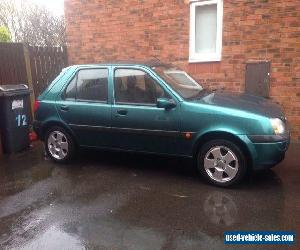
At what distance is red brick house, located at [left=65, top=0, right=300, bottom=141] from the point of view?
6906 mm

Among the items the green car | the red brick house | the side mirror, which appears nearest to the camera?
the green car

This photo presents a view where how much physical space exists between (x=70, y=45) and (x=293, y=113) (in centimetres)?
582

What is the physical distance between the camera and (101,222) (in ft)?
12.3

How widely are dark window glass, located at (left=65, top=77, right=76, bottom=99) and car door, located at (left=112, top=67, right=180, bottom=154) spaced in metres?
0.78

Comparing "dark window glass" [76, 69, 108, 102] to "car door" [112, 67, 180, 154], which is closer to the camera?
"car door" [112, 67, 180, 154]

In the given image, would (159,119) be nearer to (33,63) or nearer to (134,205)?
(134,205)

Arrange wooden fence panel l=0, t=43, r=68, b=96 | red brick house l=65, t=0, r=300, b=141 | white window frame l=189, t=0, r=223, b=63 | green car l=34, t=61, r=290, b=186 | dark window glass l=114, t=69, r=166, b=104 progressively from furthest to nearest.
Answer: wooden fence panel l=0, t=43, r=68, b=96, white window frame l=189, t=0, r=223, b=63, red brick house l=65, t=0, r=300, b=141, dark window glass l=114, t=69, r=166, b=104, green car l=34, t=61, r=290, b=186

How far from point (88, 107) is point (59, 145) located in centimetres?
97

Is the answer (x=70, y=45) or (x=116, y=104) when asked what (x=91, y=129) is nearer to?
(x=116, y=104)

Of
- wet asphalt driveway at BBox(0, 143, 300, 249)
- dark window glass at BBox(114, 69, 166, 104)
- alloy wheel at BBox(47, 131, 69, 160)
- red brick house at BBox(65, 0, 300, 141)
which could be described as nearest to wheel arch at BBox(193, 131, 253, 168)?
wet asphalt driveway at BBox(0, 143, 300, 249)

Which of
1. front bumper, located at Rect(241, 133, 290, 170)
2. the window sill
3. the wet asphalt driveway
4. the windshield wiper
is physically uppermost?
the window sill

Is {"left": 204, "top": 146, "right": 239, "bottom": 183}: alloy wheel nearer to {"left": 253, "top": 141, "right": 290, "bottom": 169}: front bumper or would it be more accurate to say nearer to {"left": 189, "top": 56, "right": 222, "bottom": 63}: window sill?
{"left": 253, "top": 141, "right": 290, "bottom": 169}: front bumper

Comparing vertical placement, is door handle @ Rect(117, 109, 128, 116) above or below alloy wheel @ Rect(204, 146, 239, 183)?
above

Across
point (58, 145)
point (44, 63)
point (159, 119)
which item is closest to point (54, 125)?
point (58, 145)
